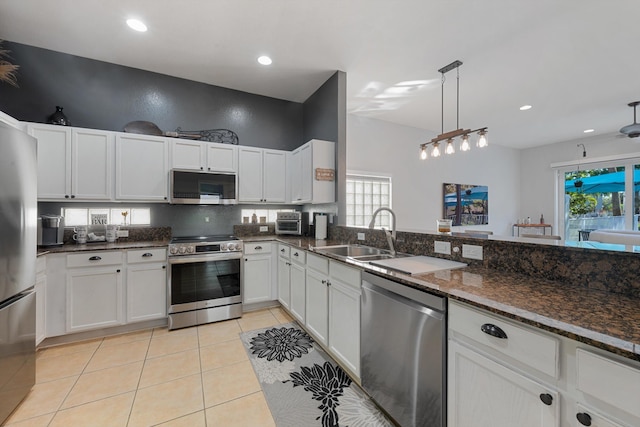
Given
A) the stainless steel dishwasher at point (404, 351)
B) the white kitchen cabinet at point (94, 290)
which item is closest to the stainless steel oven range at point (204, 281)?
the white kitchen cabinet at point (94, 290)

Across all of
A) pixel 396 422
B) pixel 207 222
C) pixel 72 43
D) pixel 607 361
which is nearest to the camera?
pixel 607 361

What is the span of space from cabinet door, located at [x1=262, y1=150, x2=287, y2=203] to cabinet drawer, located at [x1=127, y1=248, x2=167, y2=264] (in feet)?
4.75

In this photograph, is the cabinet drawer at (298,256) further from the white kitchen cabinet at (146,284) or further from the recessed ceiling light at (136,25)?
the recessed ceiling light at (136,25)

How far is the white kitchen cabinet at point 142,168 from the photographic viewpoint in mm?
2922

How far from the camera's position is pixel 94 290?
8.27 feet

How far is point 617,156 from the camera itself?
5316mm

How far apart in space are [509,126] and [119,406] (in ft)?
22.8

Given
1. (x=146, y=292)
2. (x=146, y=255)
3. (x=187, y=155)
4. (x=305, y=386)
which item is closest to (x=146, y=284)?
(x=146, y=292)

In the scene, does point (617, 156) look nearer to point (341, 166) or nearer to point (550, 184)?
point (550, 184)

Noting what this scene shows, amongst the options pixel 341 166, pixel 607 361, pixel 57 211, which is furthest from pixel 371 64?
pixel 57 211

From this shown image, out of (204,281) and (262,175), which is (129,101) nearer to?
(262,175)

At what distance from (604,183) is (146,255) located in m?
8.63

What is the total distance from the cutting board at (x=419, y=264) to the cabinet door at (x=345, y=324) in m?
0.33

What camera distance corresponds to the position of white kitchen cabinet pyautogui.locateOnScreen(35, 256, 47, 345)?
2262 millimetres
